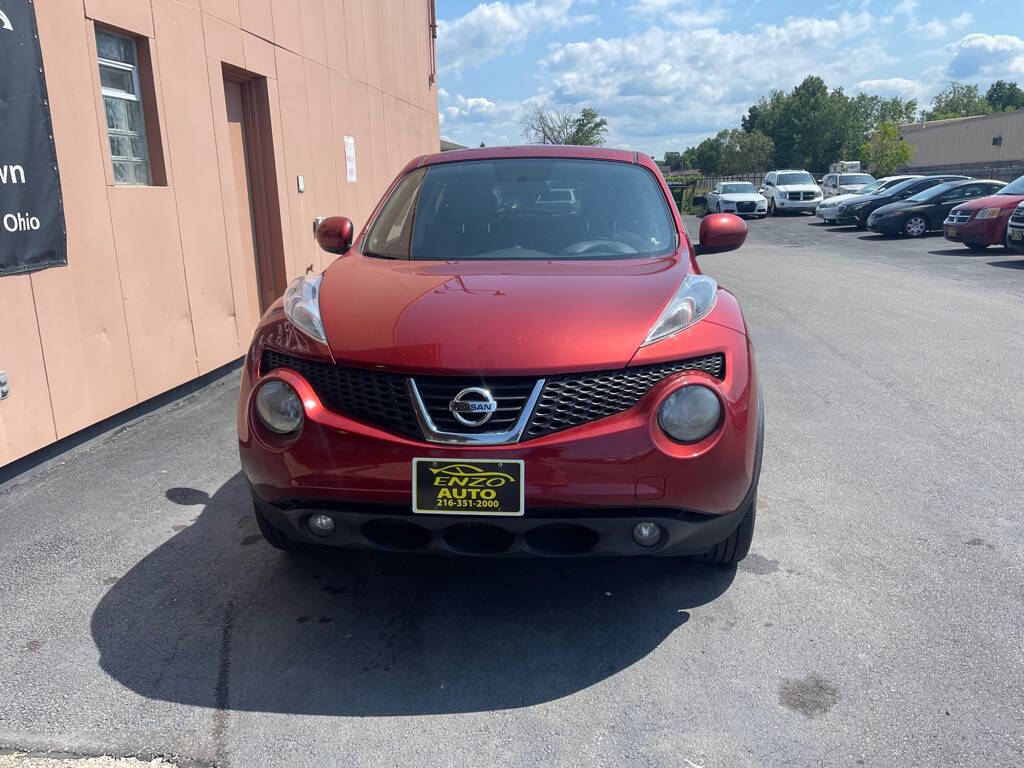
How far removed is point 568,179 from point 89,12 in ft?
10.4

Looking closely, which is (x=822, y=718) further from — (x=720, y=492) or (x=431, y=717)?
(x=431, y=717)

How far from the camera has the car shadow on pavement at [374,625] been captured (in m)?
2.64

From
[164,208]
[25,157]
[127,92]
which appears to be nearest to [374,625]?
[25,157]

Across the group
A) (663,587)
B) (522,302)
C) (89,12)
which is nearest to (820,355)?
(663,587)

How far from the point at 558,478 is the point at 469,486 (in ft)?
0.91

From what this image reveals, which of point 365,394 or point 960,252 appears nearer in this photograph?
point 365,394

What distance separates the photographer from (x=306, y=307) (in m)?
3.07

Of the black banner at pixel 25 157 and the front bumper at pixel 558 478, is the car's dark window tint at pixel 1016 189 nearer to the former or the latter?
the front bumper at pixel 558 478

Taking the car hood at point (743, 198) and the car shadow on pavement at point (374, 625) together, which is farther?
the car hood at point (743, 198)

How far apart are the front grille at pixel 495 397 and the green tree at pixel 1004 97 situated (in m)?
116

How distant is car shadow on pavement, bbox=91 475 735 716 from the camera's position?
104 inches

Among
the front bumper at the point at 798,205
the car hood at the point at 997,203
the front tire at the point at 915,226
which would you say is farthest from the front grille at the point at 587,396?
the front bumper at the point at 798,205

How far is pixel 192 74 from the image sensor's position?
6262 mm

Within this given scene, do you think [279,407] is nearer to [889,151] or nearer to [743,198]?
[743,198]
